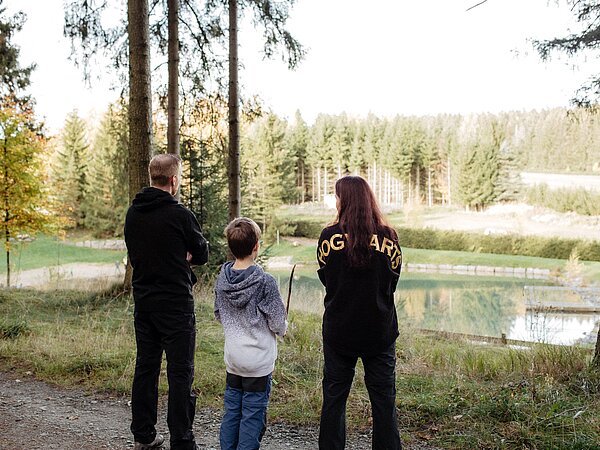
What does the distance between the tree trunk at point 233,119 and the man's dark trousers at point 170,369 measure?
18.2 ft

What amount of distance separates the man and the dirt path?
0.58 metres

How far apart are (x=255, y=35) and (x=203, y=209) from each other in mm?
4297

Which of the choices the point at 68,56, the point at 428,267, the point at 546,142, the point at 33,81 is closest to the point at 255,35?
the point at 68,56

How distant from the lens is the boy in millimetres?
3156

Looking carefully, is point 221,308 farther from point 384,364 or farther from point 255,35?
point 255,35

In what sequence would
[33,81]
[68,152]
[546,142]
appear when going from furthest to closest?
[546,142]
[68,152]
[33,81]

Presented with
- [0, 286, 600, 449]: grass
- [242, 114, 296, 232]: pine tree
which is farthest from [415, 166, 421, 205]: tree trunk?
[0, 286, 600, 449]: grass

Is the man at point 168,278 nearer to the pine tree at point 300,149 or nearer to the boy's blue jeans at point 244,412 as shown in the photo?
the boy's blue jeans at point 244,412

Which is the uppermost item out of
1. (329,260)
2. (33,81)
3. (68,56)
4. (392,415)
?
(33,81)

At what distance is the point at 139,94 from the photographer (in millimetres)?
7512

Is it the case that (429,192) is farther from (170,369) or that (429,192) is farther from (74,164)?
(170,369)

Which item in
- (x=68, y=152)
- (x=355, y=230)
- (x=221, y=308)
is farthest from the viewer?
(x=68, y=152)

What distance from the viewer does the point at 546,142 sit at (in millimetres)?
62281

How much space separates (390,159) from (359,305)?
58.9m
